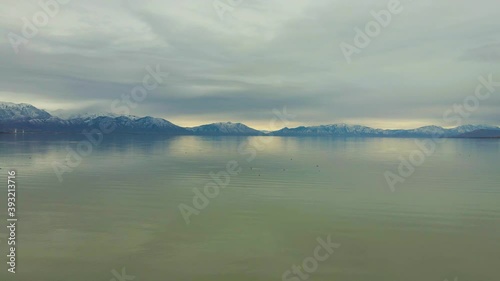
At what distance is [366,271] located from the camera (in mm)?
18719

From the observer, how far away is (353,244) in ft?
74.3

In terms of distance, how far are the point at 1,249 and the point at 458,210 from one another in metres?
33.8

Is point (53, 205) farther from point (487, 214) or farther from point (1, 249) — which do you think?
point (487, 214)

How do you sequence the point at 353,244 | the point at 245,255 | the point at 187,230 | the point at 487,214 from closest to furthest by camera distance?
the point at 245,255 < the point at 353,244 < the point at 187,230 < the point at 487,214

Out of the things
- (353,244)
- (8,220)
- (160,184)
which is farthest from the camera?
(160,184)

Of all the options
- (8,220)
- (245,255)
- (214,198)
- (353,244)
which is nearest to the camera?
(245,255)

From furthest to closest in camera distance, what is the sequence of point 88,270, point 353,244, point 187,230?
point 187,230 < point 353,244 < point 88,270

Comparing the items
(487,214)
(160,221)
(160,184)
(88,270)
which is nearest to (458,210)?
(487,214)

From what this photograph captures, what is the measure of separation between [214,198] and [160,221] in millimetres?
10141

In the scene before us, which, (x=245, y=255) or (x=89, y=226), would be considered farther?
(x=89, y=226)

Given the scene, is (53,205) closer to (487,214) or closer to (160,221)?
(160,221)

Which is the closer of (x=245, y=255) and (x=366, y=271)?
(x=366, y=271)

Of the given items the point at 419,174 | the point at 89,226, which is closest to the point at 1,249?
the point at 89,226

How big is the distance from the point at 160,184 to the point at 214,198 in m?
11.5
